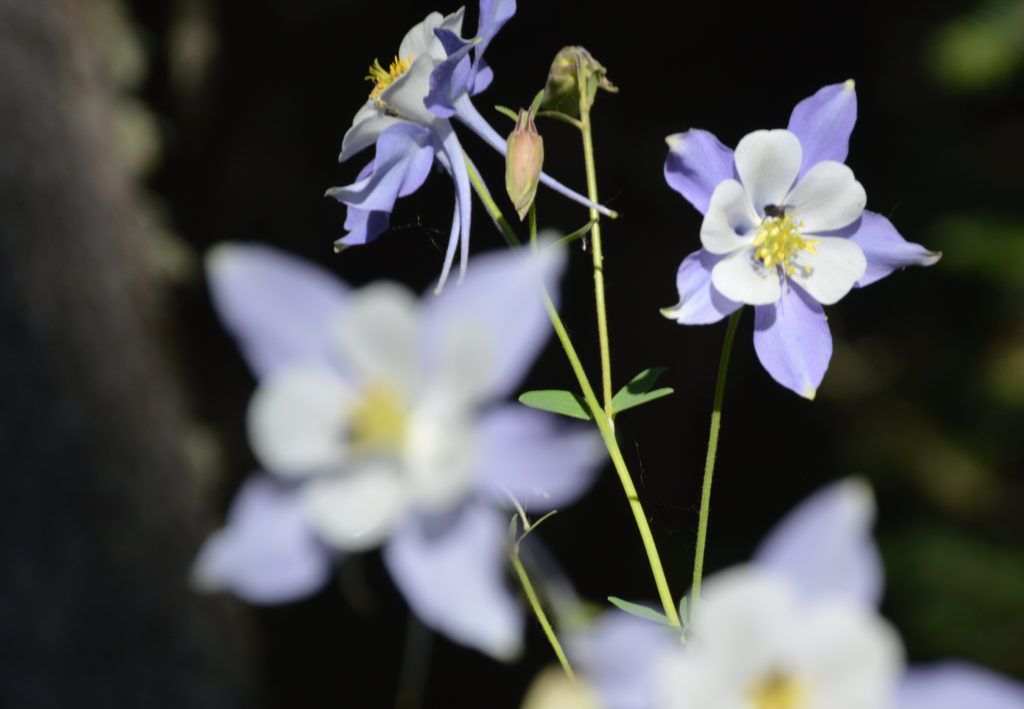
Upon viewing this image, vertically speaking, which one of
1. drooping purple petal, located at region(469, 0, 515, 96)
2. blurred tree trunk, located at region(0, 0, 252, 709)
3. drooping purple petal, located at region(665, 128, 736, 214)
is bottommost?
blurred tree trunk, located at region(0, 0, 252, 709)

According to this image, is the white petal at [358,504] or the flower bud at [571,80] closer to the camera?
the white petal at [358,504]

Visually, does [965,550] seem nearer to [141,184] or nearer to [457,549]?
[457,549]

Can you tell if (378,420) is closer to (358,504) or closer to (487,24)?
(358,504)

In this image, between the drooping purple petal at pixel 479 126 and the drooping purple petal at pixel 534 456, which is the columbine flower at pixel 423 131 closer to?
the drooping purple petal at pixel 479 126

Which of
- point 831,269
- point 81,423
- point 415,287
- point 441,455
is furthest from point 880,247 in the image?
point 81,423

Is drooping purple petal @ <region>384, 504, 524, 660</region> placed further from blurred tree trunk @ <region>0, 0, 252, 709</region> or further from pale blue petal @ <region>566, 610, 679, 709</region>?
blurred tree trunk @ <region>0, 0, 252, 709</region>

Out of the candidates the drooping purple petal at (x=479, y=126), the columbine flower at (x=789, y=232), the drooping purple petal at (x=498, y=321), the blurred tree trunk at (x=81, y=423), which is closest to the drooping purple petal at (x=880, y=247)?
the columbine flower at (x=789, y=232)

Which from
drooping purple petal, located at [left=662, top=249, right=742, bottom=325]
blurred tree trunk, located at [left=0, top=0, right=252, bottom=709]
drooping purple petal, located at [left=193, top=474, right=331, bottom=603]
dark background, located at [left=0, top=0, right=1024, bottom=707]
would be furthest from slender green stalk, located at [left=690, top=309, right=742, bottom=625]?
blurred tree trunk, located at [left=0, top=0, right=252, bottom=709]
